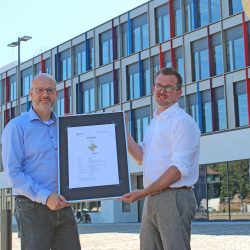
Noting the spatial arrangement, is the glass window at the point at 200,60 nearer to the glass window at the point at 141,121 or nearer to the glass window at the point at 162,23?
the glass window at the point at 162,23

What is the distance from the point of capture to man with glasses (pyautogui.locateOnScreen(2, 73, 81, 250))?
460 centimetres

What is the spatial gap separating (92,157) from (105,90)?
35.1m

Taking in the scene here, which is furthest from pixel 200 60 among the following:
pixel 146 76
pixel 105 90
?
pixel 105 90

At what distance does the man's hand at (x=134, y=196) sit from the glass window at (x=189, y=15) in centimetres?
2934

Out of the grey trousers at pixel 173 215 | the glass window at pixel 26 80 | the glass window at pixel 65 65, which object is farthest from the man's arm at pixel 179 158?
the glass window at pixel 26 80

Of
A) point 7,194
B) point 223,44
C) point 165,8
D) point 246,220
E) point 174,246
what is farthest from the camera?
point 7,194

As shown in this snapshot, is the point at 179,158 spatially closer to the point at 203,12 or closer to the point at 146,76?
the point at 203,12

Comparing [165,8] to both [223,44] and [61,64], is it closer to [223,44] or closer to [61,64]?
[223,44]

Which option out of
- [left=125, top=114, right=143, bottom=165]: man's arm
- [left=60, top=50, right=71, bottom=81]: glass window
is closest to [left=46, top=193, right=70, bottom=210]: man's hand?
[left=125, top=114, right=143, bottom=165]: man's arm

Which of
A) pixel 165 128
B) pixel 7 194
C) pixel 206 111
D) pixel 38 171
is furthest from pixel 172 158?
pixel 7 194

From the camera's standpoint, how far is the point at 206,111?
31500 millimetres

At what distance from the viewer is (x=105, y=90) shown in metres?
39.8

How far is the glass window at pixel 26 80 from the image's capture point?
159 feet

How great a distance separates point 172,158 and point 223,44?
89.1ft
